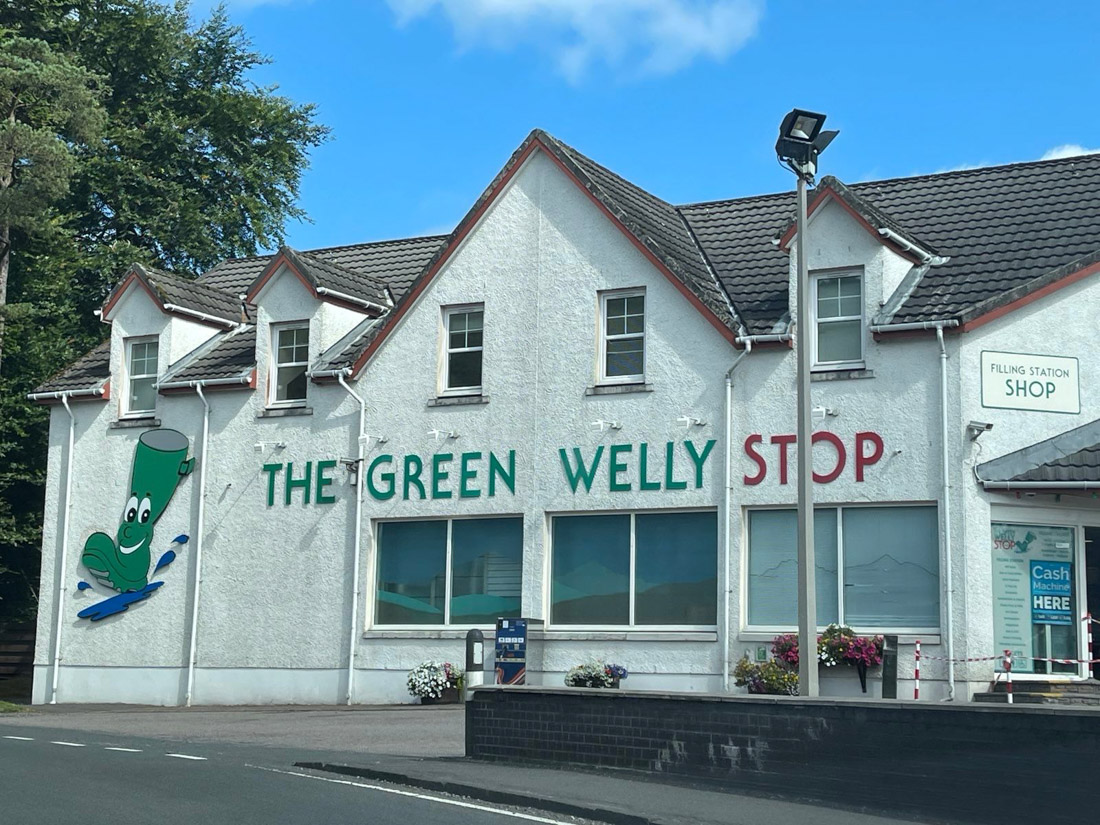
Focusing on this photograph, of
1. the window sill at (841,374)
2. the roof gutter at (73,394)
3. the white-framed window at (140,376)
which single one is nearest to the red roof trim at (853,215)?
the window sill at (841,374)

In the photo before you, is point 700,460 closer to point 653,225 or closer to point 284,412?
point 653,225

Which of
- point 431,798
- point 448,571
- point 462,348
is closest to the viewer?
point 431,798

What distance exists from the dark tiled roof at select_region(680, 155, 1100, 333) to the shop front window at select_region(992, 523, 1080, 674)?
3.43 m

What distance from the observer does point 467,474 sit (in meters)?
25.2

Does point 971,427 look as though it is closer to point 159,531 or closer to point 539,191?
point 539,191

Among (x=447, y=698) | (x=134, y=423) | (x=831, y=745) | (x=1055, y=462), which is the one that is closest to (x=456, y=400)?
(x=447, y=698)

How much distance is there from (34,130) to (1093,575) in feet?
81.6

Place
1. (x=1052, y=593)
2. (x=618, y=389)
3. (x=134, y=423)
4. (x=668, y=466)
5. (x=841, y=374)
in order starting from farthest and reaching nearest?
(x=134, y=423), (x=618, y=389), (x=668, y=466), (x=841, y=374), (x=1052, y=593)

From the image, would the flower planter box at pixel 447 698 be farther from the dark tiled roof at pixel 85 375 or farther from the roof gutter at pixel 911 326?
the dark tiled roof at pixel 85 375

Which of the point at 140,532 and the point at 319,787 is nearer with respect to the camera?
the point at 319,787

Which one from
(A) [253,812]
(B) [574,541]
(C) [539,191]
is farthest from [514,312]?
(A) [253,812]

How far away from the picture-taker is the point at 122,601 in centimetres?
2812

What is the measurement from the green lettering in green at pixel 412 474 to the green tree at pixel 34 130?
12569 mm

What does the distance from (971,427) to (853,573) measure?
277cm
